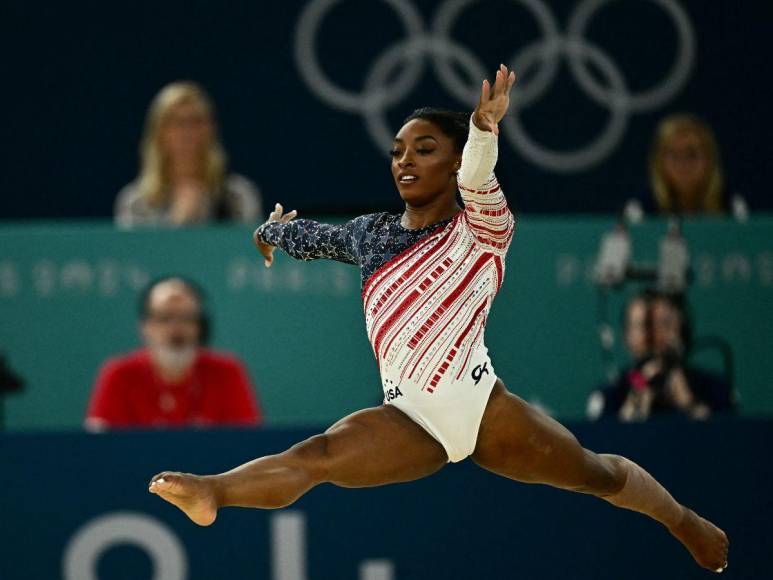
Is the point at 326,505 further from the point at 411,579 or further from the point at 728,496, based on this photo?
the point at 728,496

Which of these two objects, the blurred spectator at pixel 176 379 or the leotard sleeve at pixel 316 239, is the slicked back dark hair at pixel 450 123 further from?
the blurred spectator at pixel 176 379

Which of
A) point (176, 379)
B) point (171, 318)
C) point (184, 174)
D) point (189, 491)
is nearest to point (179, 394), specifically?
point (176, 379)

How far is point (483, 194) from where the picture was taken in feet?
13.8

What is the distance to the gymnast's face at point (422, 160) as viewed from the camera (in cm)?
434

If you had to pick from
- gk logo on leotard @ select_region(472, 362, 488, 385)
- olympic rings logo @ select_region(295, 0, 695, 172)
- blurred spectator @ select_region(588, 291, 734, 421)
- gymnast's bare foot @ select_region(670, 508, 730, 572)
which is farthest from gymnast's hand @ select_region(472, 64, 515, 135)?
olympic rings logo @ select_region(295, 0, 695, 172)

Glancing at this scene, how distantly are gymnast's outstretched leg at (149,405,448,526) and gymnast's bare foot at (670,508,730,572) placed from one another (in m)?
0.99

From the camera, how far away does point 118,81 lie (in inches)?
373

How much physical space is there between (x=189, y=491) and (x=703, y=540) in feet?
6.05

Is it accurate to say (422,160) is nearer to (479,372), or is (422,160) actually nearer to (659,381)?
(479,372)

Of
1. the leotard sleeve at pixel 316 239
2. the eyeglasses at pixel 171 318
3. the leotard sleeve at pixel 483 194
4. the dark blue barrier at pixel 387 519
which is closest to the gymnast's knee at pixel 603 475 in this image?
the leotard sleeve at pixel 483 194

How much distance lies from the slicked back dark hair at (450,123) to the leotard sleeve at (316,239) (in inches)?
15.3

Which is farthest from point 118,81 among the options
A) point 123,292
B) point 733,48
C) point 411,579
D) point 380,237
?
point 380,237

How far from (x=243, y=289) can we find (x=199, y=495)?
3.04m

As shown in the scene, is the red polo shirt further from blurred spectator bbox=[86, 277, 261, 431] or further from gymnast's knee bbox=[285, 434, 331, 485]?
gymnast's knee bbox=[285, 434, 331, 485]
